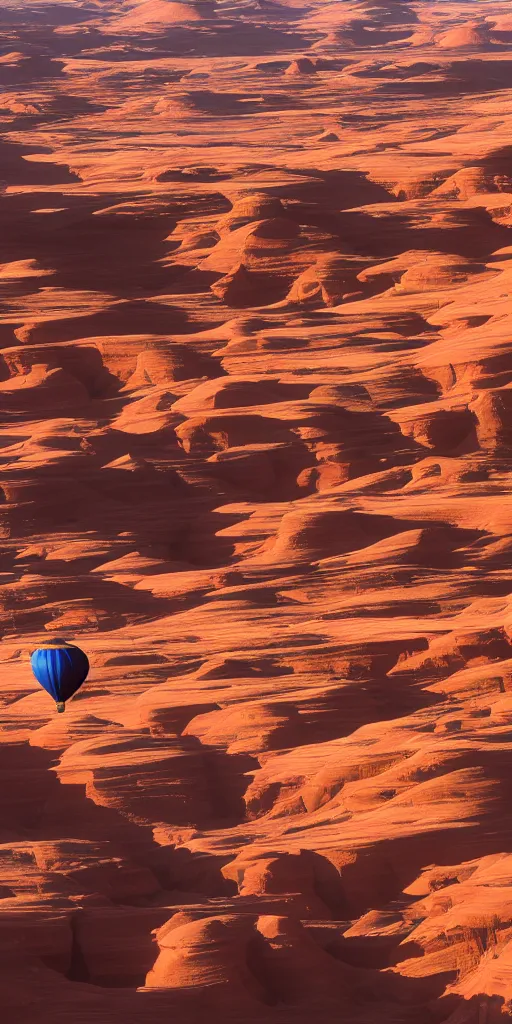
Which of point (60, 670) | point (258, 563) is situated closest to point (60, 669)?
point (60, 670)

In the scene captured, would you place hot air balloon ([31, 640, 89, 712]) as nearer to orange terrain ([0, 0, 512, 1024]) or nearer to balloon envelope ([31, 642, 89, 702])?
balloon envelope ([31, 642, 89, 702])

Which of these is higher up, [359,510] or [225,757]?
[359,510]

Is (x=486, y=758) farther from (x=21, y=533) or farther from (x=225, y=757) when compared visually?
(x=21, y=533)

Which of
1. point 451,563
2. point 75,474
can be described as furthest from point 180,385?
point 451,563

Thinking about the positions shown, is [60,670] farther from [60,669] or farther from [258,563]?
[258,563]

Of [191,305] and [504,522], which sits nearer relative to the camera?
[504,522]

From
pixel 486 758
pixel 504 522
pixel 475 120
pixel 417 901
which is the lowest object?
pixel 417 901
